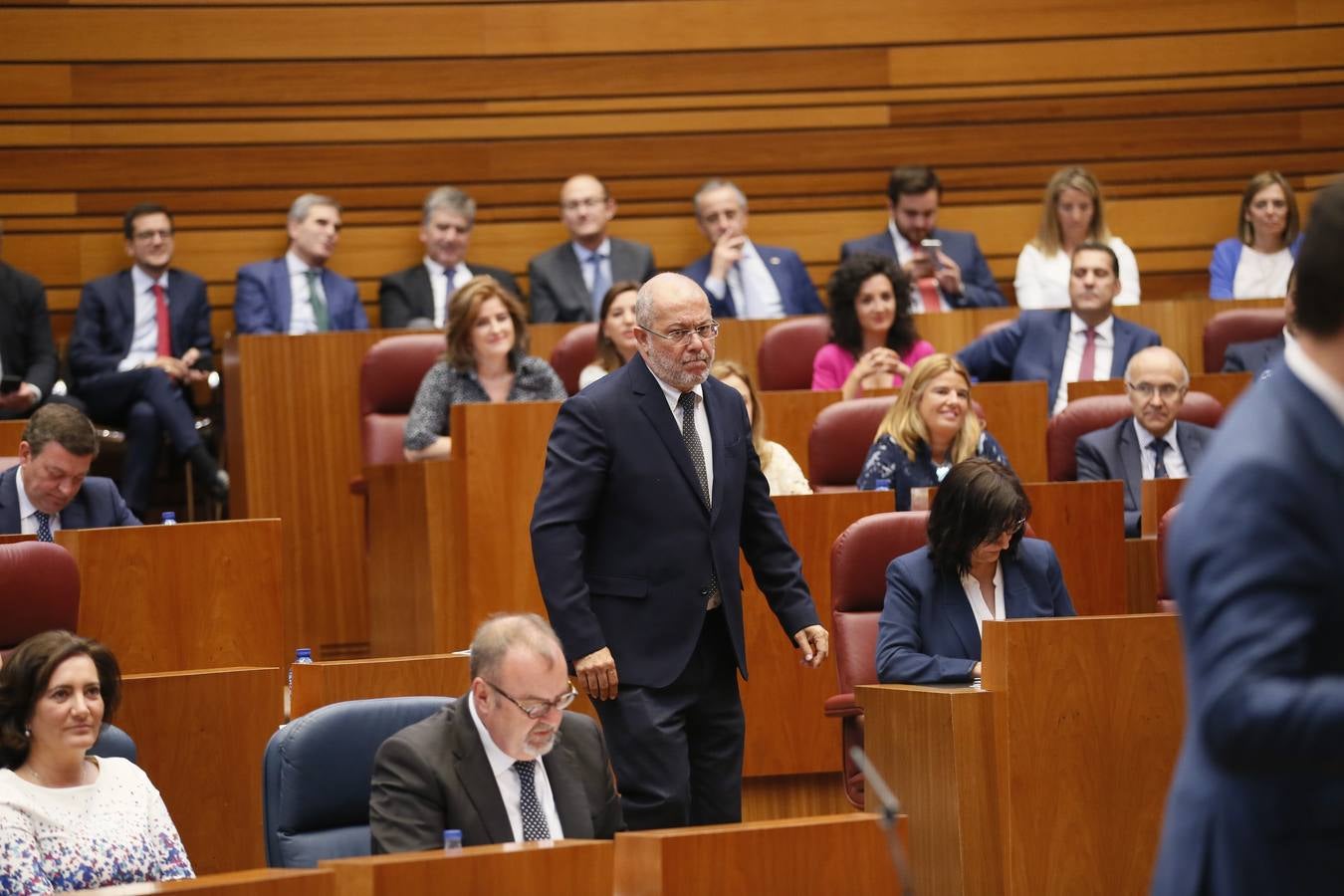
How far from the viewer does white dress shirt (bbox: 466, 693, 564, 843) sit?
226 centimetres

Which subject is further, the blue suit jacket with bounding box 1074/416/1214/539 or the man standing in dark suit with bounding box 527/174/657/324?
the man standing in dark suit with bounding box 527/174/657/324

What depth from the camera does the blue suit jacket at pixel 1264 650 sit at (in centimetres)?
117

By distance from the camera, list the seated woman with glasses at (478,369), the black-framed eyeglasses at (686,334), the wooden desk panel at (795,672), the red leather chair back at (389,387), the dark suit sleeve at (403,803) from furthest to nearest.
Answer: the red leather chair back at (389,387)
the seated woman with glasses at (478,369)
the wooden desk panel at (795,672)
the black-framed eyeglasses at (686,334)
the dark suit sleeve at (403,803)

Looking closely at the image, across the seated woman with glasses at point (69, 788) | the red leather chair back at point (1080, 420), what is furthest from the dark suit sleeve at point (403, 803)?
the red leather chair back at point (1080, 420)

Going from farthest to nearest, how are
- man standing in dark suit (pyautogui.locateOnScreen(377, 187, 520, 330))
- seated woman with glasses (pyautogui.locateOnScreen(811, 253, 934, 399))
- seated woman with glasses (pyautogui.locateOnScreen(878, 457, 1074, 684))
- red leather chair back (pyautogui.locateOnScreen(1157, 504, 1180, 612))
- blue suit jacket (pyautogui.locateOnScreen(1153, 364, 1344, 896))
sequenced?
man standing in dark suit (pyautogui.locateOnScreen(377, 187, 520, 330))
seated woman with glasses (pyautogui.locateOnScreen(811, 253, 934, 399))
red leather chair back (pyautogui.locateOnScreen(1157, 504, 1180, 612))
seated woman with glasses (pyautogui.locateOnScreen(878, 457, 1074, 684))
blue suit jacket (pyautogui.locateOnScreen(1153, 364, 1344, 896))

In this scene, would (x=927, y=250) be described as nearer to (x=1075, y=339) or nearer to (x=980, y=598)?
(x=1075, y=339)

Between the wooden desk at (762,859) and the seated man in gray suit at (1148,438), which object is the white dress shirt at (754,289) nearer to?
the seated man in gray suit at (1148,438)

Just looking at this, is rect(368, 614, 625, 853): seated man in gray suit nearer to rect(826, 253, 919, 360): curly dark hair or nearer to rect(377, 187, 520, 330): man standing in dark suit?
rect(826, 253, 919, 360): curly dark hair

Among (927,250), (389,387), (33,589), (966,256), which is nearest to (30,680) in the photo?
(33,589)

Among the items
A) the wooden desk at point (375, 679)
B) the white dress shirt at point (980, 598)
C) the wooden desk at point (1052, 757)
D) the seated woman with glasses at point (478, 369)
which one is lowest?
the wooden desk at point (1052, 757)

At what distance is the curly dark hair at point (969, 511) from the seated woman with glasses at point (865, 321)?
1.68m

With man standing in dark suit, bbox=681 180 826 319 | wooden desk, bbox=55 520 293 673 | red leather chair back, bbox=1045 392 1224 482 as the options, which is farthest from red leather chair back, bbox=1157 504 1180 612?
man standing in dark suit, bbox=681 180 826 319

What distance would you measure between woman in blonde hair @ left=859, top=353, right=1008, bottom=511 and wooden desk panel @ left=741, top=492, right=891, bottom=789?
0.72 ft

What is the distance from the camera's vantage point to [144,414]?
496cm
